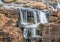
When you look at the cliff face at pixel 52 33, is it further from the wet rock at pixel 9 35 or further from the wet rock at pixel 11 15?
the wet rock at pixel 11 15

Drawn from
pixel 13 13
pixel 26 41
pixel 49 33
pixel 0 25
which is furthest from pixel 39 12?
pixel 49 33

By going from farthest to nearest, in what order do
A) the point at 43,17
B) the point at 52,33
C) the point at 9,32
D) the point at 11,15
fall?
the point at 43,17 → the point at 11,15 → the point at 9,32 → the point at 52,33

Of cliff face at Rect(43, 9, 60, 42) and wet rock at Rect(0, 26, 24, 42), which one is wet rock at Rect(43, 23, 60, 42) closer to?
cliff face at Rect(43, 9, 60, 42)

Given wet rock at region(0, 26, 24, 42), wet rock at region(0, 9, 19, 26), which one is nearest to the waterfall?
wet rock at region(0, 9, 19, 26)

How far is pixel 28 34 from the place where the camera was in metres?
18.7

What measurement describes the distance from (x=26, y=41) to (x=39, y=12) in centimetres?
572

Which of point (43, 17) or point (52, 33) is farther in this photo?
point (43, 17)

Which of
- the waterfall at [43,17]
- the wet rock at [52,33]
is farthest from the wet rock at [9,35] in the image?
the waterfall at [43,17]

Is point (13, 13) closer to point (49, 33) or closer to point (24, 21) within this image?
point (24, 21)

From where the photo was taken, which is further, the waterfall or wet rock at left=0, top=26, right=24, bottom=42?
the waterfall

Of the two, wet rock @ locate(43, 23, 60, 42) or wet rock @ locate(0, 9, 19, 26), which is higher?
wet rock @ locate(0, 9, 19, 26)

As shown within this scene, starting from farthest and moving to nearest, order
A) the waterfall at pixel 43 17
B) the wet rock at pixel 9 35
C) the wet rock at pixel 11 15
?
the waterfall at pixel 43 17
the wet rock at pixel 11 15
the wet rock at pixel 9 35

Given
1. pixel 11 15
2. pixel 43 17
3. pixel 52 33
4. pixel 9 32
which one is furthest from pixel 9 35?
pixel 43 17

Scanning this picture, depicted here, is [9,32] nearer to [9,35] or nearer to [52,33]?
[9,35]
